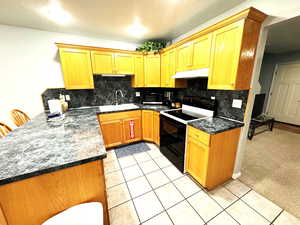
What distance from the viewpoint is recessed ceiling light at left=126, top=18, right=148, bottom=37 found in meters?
2.15

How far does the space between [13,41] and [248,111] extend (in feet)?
13.7

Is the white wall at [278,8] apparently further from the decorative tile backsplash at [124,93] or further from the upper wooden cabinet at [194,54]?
the decorative tile backsplash at [124,93]

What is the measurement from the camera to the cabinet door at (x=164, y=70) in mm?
2680

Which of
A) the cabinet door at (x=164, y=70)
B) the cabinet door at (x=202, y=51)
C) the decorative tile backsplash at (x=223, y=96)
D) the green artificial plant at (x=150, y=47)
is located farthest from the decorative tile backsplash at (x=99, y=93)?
the cabinet door at (x=202, y=51)

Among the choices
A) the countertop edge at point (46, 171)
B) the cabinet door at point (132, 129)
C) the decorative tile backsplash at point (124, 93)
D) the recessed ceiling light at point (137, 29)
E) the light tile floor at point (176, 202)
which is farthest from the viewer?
the cabinet door at point (132, 129)

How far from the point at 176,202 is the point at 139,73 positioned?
2.64m

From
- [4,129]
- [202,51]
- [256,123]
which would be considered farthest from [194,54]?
[4,129]

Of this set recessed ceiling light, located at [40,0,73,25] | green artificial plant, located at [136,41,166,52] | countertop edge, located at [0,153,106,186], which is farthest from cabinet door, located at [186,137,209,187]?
recessed ceiling light, located at [40,0,73,25]

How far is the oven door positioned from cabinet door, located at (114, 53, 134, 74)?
1384 mm

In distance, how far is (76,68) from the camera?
244cm

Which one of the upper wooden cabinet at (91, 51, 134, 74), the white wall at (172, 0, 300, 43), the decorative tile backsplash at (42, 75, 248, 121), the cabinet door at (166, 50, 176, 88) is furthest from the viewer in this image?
the upper wooden cabinet at (91, 51, 134, 74)

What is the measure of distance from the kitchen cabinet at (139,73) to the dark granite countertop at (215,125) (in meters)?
1.80

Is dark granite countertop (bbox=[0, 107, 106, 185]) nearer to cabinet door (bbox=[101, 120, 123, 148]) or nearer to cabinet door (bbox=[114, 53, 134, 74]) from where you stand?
cabinet door (bbox=[101, 120, 123, 148])

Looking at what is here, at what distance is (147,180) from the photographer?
1.90 meters
